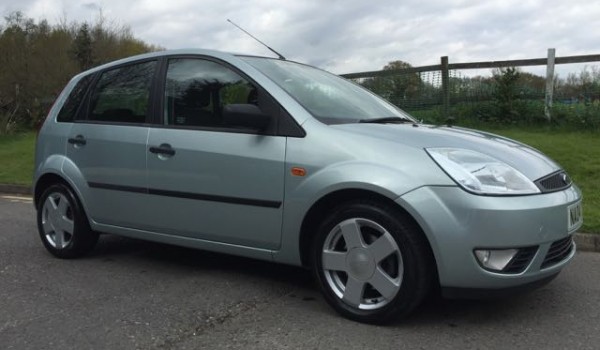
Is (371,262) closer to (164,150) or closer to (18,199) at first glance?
(164,150)

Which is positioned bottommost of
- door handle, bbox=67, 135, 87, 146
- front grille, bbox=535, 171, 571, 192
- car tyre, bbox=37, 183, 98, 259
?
car tyre, bbox=37, 183, 98, 259

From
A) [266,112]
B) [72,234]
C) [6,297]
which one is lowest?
[6,297]

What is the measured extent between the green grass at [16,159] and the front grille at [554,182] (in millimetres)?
9266

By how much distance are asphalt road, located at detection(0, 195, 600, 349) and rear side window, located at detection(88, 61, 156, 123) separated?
1.23 meters

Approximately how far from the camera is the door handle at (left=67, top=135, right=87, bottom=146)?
15.8 ft

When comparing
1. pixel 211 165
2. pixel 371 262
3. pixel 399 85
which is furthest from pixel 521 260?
pixel 399 85

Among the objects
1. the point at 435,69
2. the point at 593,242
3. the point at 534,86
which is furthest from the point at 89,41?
the point at 593,242

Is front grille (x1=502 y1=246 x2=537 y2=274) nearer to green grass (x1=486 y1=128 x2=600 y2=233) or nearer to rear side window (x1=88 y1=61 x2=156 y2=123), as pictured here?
green grass (x1=486 y1=128 x2=600 y2=233)

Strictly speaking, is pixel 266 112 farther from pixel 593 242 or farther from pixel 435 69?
pixel 435 69

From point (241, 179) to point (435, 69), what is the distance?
8.71 metres

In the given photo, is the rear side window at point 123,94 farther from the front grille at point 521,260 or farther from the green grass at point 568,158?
the green grass at point 568,158

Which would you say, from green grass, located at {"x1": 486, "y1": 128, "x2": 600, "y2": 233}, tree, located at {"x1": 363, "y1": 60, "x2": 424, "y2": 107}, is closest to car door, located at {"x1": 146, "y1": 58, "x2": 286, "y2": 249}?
green grass, located at {"x1": 486, "y1": 128, "x2": 600, "y2": 233}

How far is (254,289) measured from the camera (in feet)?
13.7

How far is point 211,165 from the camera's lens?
3.98 m
